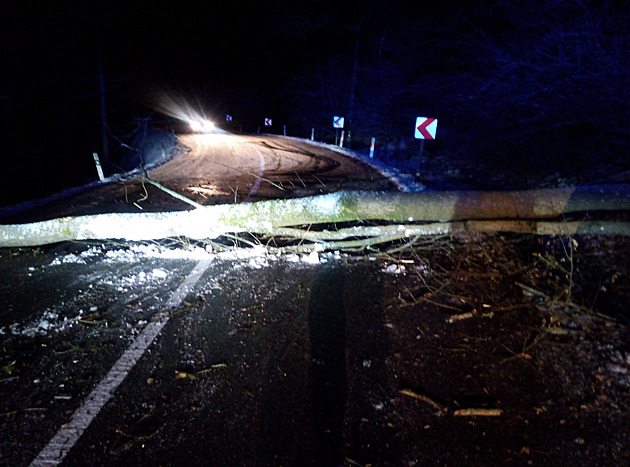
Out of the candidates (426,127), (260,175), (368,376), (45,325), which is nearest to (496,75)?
(426,127)

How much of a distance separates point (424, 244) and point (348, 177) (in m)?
6.05

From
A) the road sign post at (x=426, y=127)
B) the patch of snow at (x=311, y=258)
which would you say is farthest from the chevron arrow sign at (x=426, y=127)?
the patch of snow at (x=311, y=258)

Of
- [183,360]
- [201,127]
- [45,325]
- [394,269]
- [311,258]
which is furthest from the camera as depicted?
[201,127]

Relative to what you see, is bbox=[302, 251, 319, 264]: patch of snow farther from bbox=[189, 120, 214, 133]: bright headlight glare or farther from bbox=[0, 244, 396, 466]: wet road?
bbox=[189, 120, 214, 133]: bright headlight glare

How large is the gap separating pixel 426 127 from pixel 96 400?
9.61 m

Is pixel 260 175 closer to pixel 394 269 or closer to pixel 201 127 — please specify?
pixel 394 269

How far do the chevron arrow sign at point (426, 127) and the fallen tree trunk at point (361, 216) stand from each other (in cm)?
452

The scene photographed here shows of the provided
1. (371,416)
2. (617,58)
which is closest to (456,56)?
(617,58)

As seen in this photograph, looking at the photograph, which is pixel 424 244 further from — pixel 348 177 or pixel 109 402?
pixel 348 177

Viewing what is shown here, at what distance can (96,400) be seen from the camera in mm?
2635

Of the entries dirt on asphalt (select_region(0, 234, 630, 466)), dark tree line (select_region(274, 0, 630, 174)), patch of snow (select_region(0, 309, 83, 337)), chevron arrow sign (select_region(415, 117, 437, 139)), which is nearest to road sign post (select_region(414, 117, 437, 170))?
chevron arrow sign (select_region(415, 117, 437, 139))

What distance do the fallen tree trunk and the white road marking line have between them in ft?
6.89

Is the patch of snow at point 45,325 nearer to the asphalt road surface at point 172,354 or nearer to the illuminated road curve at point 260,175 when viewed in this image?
the asphalt road surface at point 172,354

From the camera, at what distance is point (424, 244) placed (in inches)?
220
